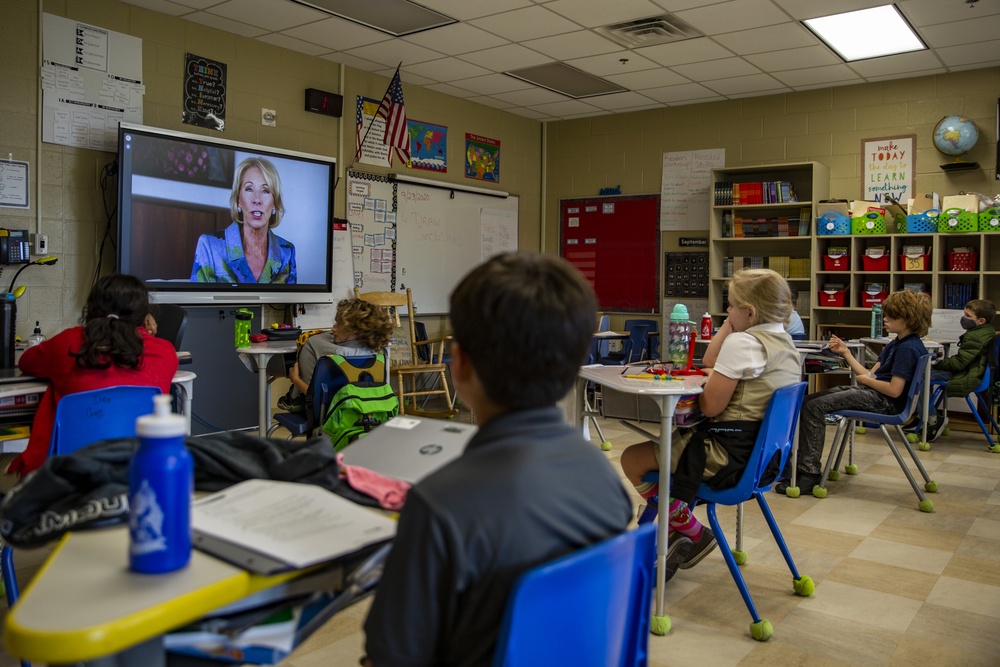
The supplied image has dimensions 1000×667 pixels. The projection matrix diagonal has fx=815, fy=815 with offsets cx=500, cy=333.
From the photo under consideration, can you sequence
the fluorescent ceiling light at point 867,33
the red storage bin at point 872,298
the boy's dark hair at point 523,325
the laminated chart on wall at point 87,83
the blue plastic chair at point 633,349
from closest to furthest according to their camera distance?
1. the boy's dark hair at point 523,325
2. the laminated chart on wall at point 87,83
3. the fluorescent ceiling light at point 867,33
4. the blue plastic chair at point 633,349
5. the red storage bin at point 872,298

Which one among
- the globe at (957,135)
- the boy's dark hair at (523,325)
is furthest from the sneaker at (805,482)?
the boy's dark hair at (523,325)

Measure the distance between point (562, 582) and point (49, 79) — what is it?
4927 millimetres

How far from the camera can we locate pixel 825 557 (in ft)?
11.1

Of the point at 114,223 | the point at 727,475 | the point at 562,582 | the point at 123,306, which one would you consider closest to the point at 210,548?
the point at 562,582

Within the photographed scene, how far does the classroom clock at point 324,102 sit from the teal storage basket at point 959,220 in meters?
4.71

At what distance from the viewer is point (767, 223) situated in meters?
7.18

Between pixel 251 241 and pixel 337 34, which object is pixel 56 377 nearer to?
pixel 251 241

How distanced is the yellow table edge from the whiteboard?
17.7 feet

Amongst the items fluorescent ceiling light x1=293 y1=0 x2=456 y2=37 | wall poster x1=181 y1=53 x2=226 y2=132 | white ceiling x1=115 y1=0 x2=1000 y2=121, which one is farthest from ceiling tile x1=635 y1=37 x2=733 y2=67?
wall poster x1=181 y1=53 x2=226 y2=132

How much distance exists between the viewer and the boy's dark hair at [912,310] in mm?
4176

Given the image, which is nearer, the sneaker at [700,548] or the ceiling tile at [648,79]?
the sneaker at [700,548]

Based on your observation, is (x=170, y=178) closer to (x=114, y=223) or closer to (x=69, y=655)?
(x=114, y=223)

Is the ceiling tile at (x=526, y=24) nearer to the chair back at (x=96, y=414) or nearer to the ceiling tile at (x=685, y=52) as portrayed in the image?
the ceiling tile at (x=685, y=52)

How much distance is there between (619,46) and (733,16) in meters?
0.93
